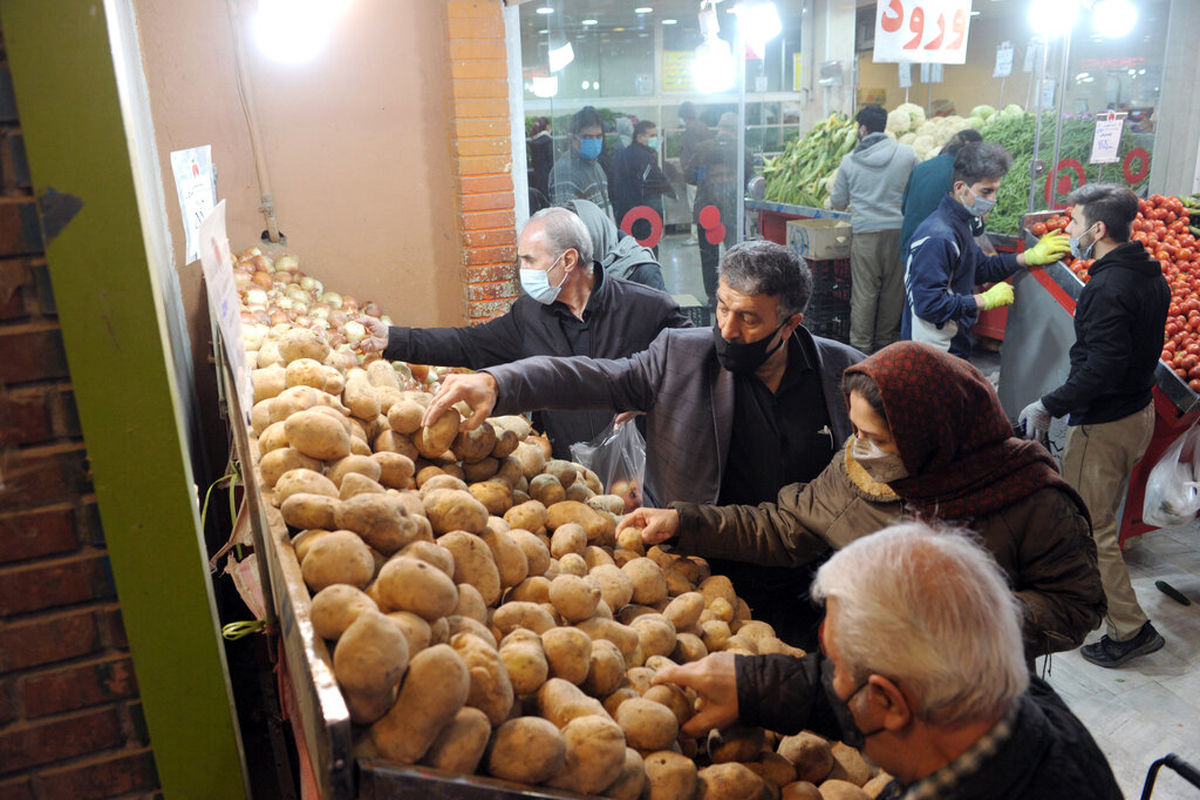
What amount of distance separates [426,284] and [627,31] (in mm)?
4757

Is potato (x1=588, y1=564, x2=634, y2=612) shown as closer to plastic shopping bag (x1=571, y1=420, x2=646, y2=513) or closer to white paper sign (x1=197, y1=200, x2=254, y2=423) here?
white paper sign (x1=197, y1=200, x2=254, y2=423)

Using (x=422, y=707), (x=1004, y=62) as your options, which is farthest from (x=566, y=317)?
(x=1004, y=62)

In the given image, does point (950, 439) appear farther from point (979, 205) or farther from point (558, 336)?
point (979, 205)

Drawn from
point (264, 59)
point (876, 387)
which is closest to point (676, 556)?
point (876, 387)

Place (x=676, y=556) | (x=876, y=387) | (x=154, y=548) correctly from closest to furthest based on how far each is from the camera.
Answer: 1. (x=154, y=548)
2. (x=876, y=387)
3. (x=676, y=556)

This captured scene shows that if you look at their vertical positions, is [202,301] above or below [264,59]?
below

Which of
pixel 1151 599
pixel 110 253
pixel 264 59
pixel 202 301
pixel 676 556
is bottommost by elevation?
pixel 1151 599

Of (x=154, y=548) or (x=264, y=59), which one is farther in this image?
(x=264, y=59)

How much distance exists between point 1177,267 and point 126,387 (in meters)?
6.32

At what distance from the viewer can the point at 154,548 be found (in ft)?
5.68

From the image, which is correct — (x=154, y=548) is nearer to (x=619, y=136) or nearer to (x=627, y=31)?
(x=619, y=136)

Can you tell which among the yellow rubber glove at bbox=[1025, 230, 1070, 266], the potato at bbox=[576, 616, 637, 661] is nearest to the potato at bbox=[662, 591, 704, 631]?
the potato at bbox=[576, 616, 637, 661]

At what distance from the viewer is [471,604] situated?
1654 mm

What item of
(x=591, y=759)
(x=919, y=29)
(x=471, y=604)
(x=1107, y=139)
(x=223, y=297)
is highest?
(x=919, y=29)
